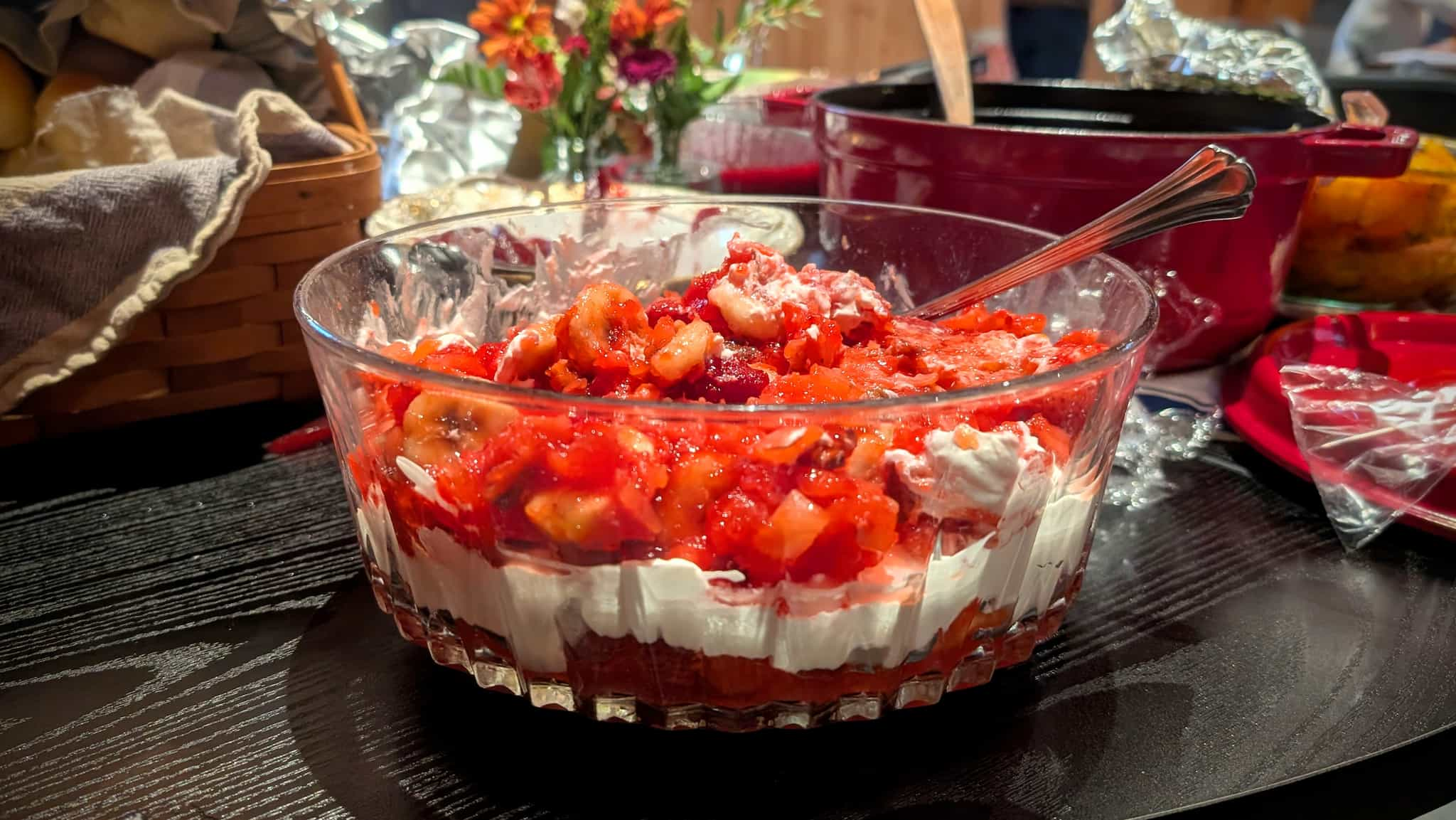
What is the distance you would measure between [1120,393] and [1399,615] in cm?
32

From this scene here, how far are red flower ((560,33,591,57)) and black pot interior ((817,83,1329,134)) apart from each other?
447 mm

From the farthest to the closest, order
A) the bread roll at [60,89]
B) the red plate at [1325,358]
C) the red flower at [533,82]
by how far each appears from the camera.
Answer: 1. the red flower at [533,82]
2. the bread roll at [60,89]
3. the red plate at [1325,358]

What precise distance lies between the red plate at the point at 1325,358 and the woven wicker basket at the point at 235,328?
88 cm

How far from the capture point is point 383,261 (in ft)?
2.34

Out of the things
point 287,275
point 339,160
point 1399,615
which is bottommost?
point 1399,615

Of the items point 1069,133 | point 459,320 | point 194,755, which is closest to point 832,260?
point 1069,133

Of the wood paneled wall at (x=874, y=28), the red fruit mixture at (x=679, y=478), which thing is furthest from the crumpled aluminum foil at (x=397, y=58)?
the wood paneled wall at (x=874, y=28)

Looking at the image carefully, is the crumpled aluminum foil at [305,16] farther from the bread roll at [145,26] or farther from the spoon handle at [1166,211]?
the spoon handle at [1166,211]

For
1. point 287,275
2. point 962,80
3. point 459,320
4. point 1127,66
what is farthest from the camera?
point 1127,66

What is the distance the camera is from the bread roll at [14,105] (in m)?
0.95

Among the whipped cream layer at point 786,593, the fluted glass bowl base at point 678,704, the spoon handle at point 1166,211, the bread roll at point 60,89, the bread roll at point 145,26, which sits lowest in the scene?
the fluted glass bowl base at point 678,704

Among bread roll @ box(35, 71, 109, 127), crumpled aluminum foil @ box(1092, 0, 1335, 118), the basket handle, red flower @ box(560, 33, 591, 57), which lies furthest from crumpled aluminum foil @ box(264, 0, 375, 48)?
crumpled aluminum foil @ box(1092, 0, 1335, 118)

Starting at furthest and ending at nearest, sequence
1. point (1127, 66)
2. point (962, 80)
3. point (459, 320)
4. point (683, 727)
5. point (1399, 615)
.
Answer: point (1127, 66)
point (962, 80)
point (459, 320)
point (1399, 615)
point (683, 727)

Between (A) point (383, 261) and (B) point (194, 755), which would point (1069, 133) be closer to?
(A) point (383, 261)
